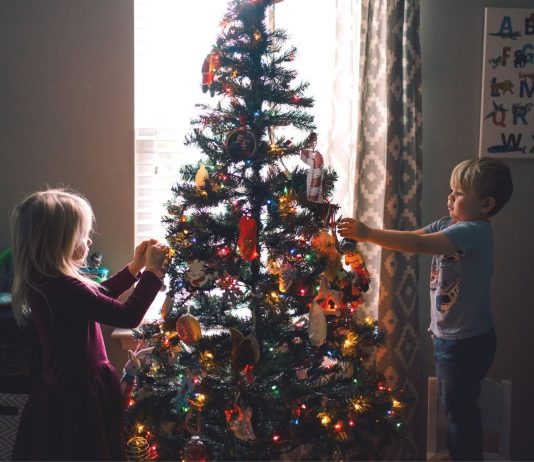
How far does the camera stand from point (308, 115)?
171 centimetres


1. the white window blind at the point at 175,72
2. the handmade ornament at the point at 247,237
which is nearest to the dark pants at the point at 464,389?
the handmade ornament at the point at 247,237

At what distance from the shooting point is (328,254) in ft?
5.45

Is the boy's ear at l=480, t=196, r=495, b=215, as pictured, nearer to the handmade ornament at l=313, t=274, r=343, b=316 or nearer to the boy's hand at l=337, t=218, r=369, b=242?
the boy's hand at l=337, t=218, r=369, b=242

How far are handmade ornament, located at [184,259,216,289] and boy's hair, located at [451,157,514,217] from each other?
91 centimetres

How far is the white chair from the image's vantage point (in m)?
1.90

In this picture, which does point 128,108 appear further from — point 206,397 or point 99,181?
point 206,397

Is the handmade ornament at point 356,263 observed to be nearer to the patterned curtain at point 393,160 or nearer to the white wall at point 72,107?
the patterned curtain at point 393,160

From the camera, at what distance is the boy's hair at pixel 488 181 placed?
6.09ft

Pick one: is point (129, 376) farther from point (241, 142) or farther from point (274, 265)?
point (241, 142)

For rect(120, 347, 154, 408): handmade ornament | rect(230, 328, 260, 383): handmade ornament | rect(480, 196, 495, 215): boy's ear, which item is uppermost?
rect(480, 196, 495, 215): boy's ear

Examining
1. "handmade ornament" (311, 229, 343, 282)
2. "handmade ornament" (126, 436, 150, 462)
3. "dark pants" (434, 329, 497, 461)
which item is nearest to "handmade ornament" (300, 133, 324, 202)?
"handmade ornament" (311, 229, 343, 282)

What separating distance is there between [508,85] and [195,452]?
1.97m

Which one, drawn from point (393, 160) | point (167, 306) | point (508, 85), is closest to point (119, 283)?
point (167, 306)

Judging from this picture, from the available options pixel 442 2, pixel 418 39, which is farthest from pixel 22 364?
pixel 442 2
